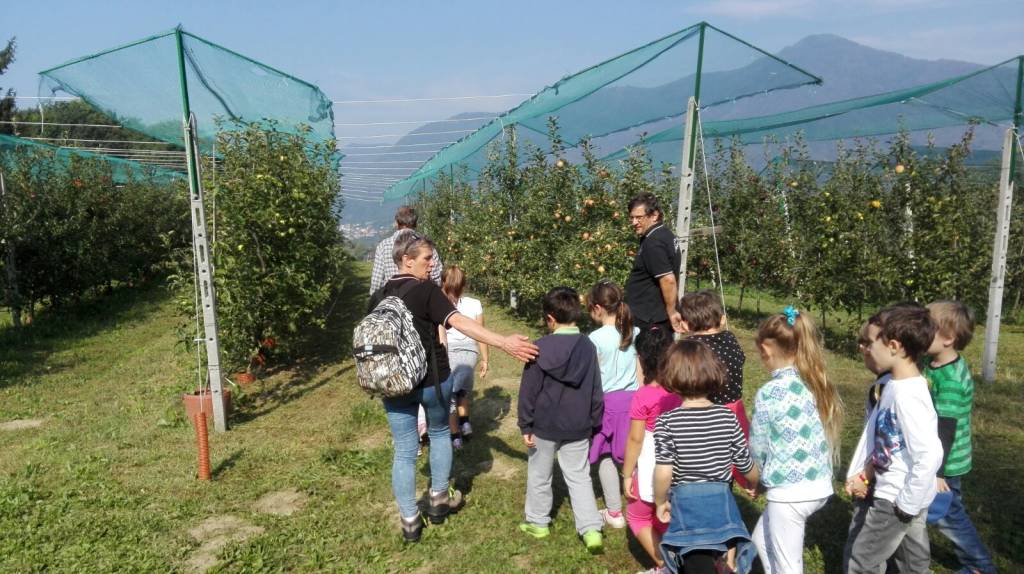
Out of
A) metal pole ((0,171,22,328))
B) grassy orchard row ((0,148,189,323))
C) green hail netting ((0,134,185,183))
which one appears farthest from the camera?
green hail netting ((0,134,185,183))

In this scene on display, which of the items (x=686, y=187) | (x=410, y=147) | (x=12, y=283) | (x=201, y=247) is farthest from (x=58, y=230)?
(x=686, y=187)

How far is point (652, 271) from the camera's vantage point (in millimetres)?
3984

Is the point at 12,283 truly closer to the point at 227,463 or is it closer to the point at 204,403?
the point at 204,403

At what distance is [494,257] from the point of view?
35.0 feet

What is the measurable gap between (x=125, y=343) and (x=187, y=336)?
3.75 metres

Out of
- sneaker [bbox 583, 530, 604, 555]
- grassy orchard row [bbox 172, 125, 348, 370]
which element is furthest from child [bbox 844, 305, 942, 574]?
grassy orchard row [bbox 172, 125, 348, 370]

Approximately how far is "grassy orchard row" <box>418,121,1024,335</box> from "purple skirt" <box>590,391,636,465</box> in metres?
2.00

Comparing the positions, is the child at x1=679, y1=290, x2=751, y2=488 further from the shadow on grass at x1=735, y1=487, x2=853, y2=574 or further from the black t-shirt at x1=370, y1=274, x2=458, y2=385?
the black t-shirt at x1=370, y1=274, x2=458, y2=385

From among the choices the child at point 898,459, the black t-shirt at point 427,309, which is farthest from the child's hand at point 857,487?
the black t-shirt at point 427,309

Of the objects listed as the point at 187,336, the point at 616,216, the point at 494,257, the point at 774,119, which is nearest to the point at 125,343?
the point at 187,336

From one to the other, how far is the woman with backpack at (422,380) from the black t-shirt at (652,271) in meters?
1.08

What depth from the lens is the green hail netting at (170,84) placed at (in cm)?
512

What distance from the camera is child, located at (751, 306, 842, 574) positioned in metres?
2.48

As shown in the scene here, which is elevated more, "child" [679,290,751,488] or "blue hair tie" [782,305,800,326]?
"blue hair tie" [782,305,800,326]
